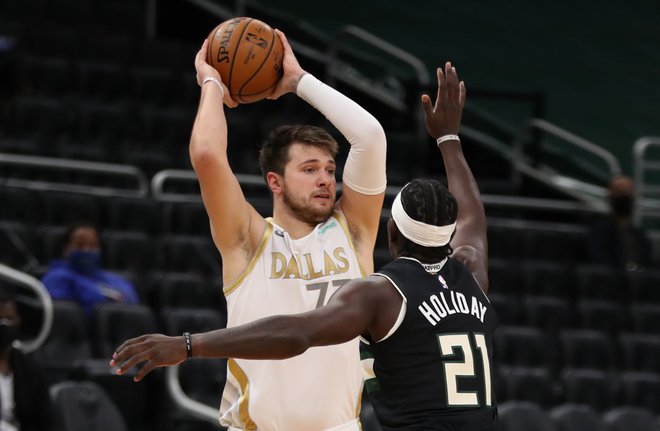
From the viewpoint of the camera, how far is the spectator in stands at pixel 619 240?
35.7 feet

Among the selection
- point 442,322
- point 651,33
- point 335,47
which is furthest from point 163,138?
point 442,322

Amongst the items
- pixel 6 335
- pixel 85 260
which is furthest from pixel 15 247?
pixel 6 335

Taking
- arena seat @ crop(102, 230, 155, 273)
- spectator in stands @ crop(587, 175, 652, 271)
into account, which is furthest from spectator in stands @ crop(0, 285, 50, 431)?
spectator in stands @ crop(587, 175, 652, 271)

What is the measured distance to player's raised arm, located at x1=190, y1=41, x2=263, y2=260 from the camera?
4.33 metres

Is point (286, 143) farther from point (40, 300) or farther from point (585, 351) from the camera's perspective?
point (585, 351)

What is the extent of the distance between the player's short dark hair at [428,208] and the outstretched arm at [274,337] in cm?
28

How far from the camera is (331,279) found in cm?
445

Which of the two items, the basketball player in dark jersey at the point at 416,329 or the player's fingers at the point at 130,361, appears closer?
the player's fingers at the point at 130,361

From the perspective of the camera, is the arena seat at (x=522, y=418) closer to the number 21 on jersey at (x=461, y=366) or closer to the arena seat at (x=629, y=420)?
the arena seat at (x=629, y=420)

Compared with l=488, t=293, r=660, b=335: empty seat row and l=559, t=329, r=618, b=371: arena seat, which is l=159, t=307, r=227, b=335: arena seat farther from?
l=559, t=329, r=618, b=371: arena seat

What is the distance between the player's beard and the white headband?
682 millimetres

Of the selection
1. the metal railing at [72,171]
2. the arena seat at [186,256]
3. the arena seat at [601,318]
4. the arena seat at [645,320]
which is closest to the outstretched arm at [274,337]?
the arena seat at [186,256]

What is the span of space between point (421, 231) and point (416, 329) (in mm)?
302

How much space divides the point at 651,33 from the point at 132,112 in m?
5.72
